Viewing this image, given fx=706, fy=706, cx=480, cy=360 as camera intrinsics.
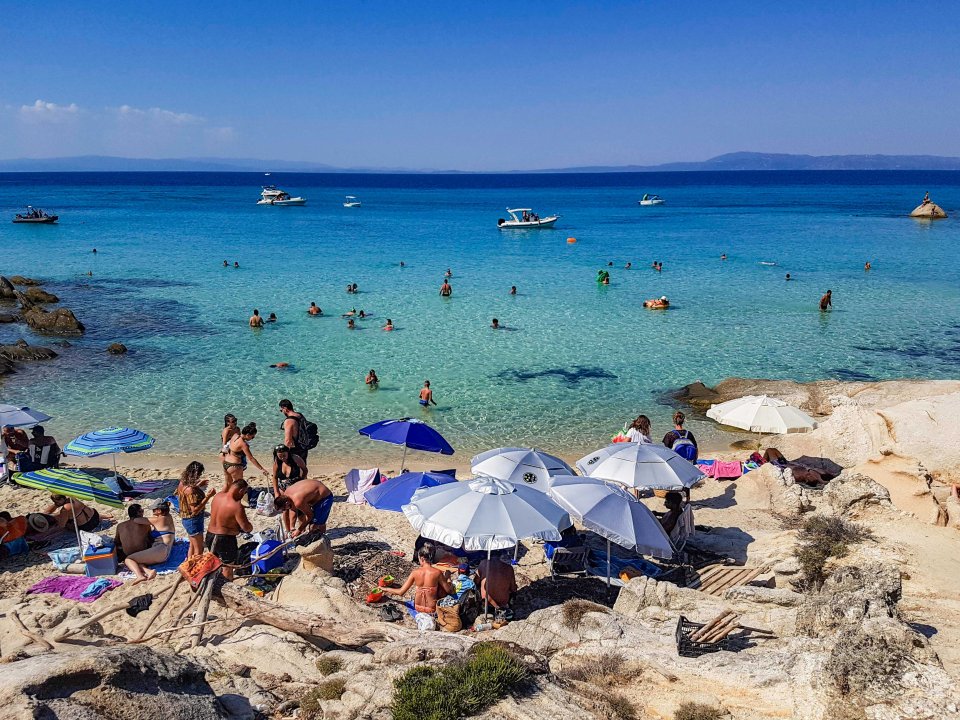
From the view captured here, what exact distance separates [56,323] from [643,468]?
23571mm

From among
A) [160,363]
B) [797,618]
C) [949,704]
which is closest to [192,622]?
[797,618]

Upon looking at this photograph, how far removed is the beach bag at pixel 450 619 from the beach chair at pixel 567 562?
1.77 metres

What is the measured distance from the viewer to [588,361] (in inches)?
871

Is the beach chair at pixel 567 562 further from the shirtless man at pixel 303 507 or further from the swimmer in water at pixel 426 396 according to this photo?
the swimmer in water at pixel 426 396

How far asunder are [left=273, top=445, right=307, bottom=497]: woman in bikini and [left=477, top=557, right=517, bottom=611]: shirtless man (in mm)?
4552

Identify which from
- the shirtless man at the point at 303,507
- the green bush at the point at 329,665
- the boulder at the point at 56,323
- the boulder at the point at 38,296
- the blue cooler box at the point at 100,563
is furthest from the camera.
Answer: the boulder at the point at 38,296

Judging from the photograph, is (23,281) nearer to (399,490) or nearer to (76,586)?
(76,586)

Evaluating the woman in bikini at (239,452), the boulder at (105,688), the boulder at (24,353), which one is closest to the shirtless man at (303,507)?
the woman in bikini at (239,452)

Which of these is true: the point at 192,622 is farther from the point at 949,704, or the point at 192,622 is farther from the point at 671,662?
the point at 949,704

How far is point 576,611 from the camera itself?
6785 millimetres

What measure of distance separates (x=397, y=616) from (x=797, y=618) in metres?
4.11

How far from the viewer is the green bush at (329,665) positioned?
603 centimetres

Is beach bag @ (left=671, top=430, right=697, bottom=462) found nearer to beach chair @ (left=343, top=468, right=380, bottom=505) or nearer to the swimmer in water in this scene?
beach chair @ (left=343, top=468, right=380, bottom=505)

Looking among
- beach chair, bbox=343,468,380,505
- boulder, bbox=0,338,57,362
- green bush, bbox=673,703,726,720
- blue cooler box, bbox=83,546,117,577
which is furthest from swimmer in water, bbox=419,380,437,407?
green bush, bbox=673,703,726,720
